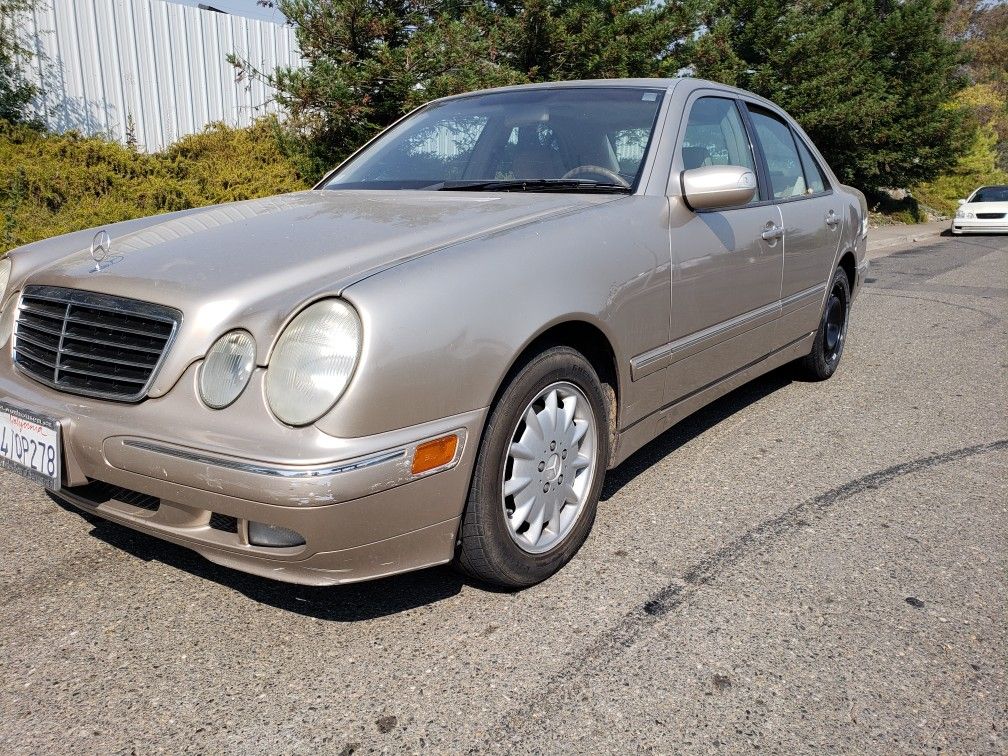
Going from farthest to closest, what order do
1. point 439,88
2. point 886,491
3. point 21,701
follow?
1. point 439,88
2. point 886,491
3. point 21,701

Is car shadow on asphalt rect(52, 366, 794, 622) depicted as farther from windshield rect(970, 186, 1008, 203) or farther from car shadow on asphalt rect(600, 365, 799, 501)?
windshield rect(970, 186, 1008, 203)

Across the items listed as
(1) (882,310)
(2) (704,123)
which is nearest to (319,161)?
(1) (882,310)

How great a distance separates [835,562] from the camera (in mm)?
2836

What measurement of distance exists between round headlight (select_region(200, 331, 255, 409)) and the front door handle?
8.01 ft

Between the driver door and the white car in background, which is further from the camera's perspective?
the white car in background

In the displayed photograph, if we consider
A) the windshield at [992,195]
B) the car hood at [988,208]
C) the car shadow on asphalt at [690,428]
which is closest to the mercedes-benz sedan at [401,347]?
the car shadow on asphalt at [690,428]

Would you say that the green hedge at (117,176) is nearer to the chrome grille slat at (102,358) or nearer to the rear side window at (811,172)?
the chrome grille slat at (102,358)

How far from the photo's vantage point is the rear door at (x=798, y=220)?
163 inches

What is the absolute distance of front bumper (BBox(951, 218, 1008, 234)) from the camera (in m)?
19.1

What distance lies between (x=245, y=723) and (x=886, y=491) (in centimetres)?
258

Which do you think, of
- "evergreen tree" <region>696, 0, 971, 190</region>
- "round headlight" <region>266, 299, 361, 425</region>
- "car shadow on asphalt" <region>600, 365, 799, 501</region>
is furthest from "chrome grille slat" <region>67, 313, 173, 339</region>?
"evergreen tree" <region>696, 0, 971, 190</region>

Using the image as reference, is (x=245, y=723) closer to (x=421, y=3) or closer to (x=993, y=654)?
(x=993, y=654)

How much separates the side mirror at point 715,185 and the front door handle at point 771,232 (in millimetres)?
631

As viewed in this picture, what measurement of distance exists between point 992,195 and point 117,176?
19.2 metres
